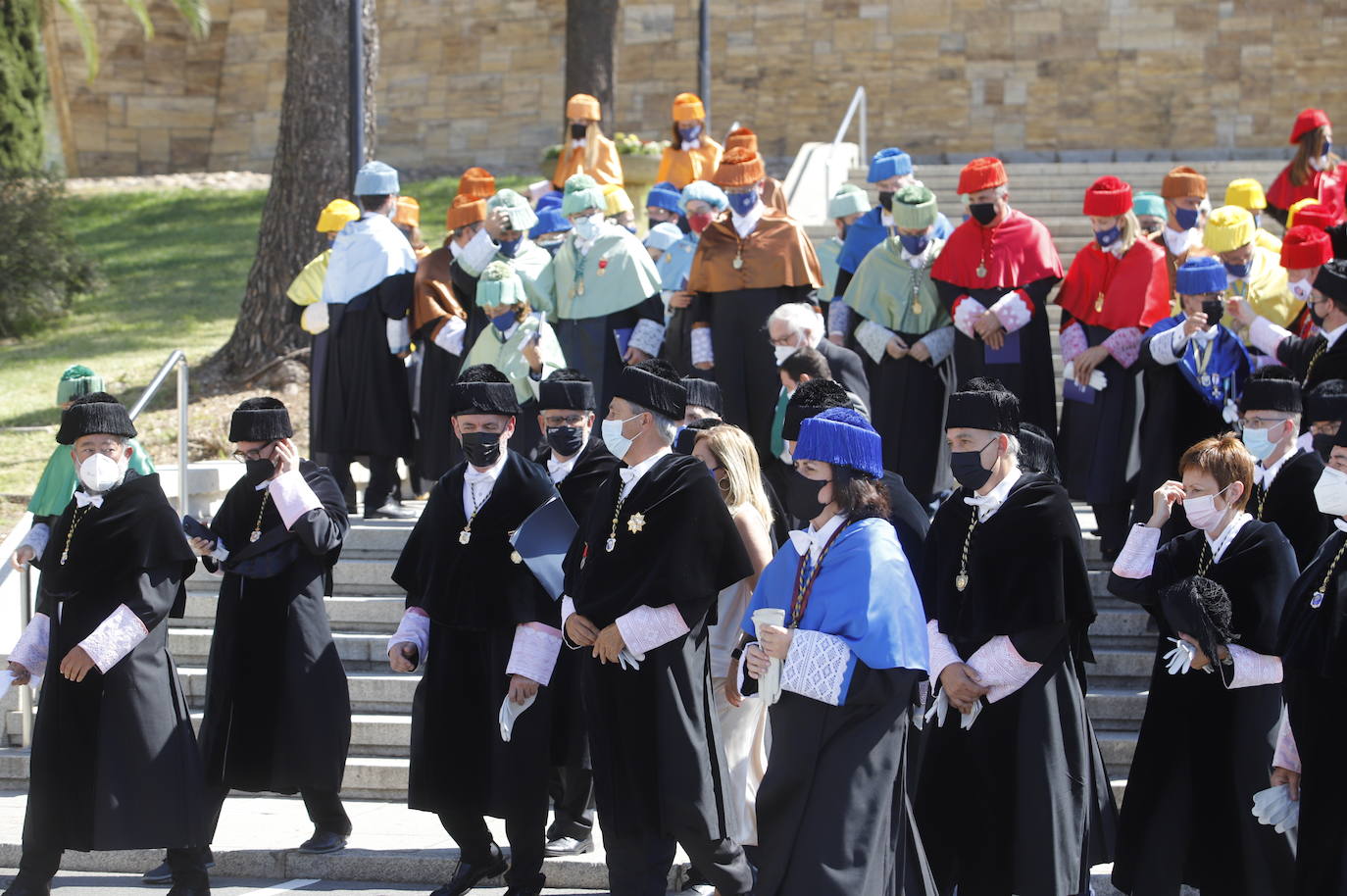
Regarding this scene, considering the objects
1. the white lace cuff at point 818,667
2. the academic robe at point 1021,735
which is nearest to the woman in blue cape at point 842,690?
the white lace cuff at point 818,667

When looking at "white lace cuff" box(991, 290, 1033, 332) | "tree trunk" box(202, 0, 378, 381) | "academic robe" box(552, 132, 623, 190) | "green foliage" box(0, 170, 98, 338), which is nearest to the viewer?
"white lace cuff" box(991, 290, 1033, 332)

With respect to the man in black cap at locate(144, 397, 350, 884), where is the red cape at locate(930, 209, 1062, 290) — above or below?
above

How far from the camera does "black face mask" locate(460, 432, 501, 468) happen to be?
277 inches

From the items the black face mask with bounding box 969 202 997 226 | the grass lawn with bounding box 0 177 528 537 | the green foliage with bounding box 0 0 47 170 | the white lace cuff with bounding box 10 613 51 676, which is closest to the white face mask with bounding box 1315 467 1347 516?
the black face mask with bounding box 969 202 997 226

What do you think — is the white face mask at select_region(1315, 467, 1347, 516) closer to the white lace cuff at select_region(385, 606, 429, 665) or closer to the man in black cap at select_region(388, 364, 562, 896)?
the man in black cap at select_region(388, 364, 562, 896)

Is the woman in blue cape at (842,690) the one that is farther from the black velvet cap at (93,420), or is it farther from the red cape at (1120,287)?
the red cape at (1120,287)

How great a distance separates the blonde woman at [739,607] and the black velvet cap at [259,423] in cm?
175

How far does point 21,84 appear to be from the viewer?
2298 centimetres

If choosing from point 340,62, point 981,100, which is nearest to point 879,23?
point 981,100

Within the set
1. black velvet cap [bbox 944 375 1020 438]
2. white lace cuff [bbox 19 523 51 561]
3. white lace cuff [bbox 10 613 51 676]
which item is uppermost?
black velvet cap [bbox 944 375 1020 438]

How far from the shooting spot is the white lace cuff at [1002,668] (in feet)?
20.1

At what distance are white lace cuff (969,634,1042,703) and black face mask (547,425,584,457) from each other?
1968 millimetres

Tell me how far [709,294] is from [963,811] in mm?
4695

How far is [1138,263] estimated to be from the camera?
31.2ft
